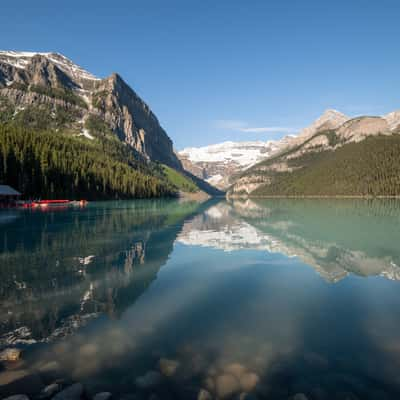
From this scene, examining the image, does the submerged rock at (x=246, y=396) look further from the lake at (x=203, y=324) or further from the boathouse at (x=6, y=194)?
the boathouse at (x=6, y=194)

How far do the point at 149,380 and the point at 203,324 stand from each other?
436cm

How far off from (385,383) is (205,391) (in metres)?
5.03

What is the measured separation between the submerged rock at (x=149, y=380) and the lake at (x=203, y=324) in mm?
28

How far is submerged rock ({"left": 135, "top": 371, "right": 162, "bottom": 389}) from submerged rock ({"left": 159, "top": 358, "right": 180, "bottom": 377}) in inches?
9.1

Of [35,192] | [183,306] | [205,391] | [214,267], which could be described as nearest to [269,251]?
[214,267]

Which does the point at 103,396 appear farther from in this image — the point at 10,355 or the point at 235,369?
the point at 10,355

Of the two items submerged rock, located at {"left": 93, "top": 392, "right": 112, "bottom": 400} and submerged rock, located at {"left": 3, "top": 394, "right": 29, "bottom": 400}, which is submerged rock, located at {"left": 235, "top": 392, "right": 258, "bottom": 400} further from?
submerged rock, located at {"left": 3, "top": 394, "right": 29, "bottom": 400}

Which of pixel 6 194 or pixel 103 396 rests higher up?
pixel 6 194

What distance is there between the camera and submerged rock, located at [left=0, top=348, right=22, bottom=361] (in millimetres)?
9734

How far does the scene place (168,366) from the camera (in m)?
9.37

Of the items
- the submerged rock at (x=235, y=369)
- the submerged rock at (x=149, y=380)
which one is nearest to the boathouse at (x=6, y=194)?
the submerged rock at (x=149, y=380)

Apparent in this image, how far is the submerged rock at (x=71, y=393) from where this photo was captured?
765 cm

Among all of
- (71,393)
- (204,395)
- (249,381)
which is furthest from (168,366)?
(71,393)

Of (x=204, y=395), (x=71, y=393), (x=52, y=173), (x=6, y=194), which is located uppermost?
(x=52, y=173)
